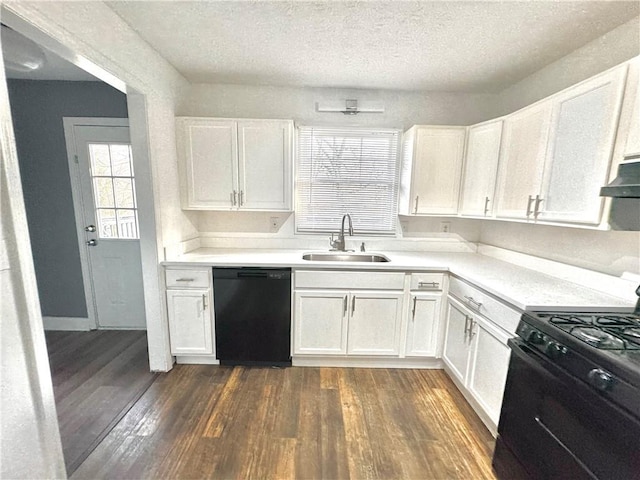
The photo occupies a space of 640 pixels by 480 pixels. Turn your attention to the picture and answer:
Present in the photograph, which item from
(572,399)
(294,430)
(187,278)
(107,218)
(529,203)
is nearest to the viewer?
(572,399)

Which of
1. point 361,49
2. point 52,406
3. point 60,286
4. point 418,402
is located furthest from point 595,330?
point 60,286

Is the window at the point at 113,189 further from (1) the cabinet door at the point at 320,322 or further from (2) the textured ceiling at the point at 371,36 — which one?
(1) the cabinet door at the point at 320,322

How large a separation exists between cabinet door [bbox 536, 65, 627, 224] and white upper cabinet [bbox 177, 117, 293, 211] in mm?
1918

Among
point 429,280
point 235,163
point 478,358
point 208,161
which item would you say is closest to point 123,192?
point 208,161


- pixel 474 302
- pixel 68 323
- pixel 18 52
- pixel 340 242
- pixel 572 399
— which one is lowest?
pixel 68 323

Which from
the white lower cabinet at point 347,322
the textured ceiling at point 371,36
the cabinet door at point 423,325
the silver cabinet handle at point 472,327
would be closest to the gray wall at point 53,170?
the textured ceiling at point 371,36

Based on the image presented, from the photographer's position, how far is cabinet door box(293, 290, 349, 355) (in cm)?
225

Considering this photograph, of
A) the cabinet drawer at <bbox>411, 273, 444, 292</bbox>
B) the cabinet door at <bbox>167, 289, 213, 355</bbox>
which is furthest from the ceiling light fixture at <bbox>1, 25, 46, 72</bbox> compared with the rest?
the cabinet drawer at <bbox>411, 273, 444, 292</bbox>

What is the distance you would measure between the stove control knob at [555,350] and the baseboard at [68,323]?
386cm

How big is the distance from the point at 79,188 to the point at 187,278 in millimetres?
1587

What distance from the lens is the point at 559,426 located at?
113cm

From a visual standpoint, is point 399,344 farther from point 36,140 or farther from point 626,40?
point 36,140

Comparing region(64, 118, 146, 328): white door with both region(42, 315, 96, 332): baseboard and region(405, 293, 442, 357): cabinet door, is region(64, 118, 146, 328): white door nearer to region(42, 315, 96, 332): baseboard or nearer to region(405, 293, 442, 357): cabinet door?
region(42, 315, 96, 332): baseboard

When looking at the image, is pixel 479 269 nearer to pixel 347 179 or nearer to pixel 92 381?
pixel 347 179
